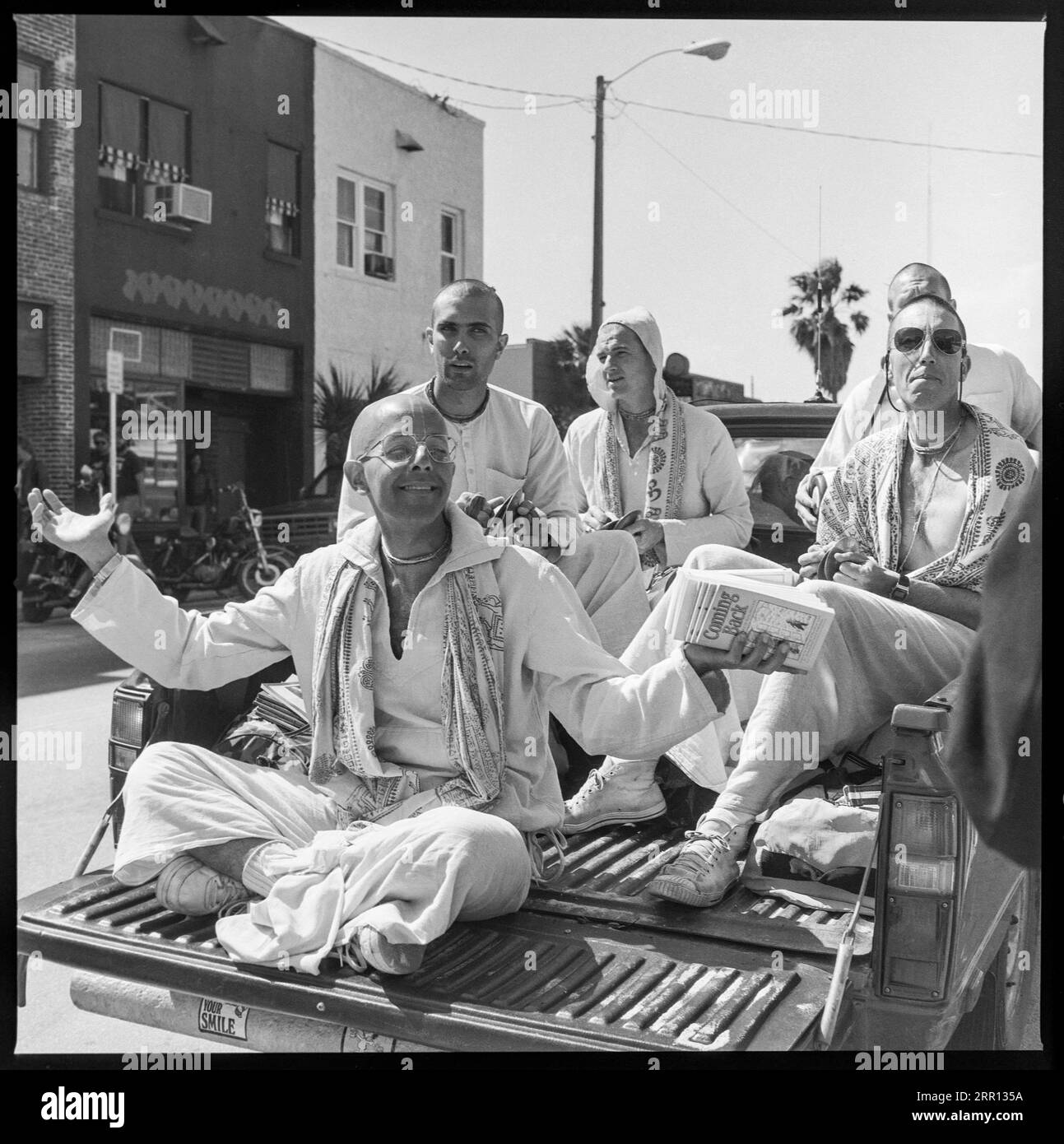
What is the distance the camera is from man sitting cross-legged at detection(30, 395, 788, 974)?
9.67 feet

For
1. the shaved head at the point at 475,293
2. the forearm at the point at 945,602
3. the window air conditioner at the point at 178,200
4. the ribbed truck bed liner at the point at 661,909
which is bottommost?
the ribbed truck bed liner at the point at 661,909

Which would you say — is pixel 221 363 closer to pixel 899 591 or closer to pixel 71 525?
pixel 71 525

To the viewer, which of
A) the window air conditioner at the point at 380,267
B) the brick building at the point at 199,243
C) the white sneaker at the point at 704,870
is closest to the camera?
the white sneaker at the point at 704,870

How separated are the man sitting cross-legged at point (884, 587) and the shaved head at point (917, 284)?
1.40ft

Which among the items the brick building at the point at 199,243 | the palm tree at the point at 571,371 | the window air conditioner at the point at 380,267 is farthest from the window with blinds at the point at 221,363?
the palm tree at the point at 571,371

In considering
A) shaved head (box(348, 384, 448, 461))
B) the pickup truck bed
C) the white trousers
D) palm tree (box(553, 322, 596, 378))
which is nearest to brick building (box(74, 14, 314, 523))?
palm tree (box(553, 322, 596, 378))

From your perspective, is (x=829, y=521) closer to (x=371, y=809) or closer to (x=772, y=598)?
(x=772, y=598)

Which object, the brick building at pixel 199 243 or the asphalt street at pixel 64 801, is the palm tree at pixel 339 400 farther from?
the asphalt street at pixel 64 801

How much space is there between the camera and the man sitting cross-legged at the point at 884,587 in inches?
128

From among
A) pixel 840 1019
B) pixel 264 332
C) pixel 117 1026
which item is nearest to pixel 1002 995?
pixel 840 1019

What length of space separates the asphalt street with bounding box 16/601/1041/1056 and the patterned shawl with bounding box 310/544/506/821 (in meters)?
0.87

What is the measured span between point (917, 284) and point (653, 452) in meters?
1.08

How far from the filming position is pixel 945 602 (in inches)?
142
